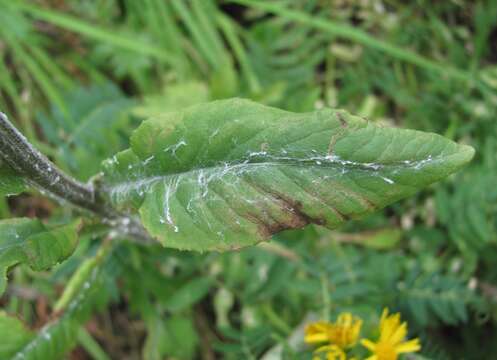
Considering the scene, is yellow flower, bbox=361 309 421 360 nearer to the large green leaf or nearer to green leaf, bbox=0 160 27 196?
the large green leaf

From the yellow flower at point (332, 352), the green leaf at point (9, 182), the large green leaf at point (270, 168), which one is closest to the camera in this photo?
the large green leaf at point (270, 168)

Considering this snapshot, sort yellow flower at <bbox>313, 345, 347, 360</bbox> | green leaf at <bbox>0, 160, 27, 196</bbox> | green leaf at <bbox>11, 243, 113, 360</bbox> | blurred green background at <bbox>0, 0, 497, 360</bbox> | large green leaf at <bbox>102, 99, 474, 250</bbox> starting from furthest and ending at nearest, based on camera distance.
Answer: blurred green background at <bbox>0, 0, 497, 360</bbox> → green leaf at <bbox>11, 243, 113, 360</bbox> → yellow flower at <bbox>313, 345, 347, 360</bbox> → green leaf at <bbox>0, 160, 27, 196</bbox> → large green leaf at <bbox>102, 99, 474, 250</bbox>

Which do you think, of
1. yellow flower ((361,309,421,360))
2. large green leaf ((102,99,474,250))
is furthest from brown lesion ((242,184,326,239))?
yellow flower ((361,309,421,360))

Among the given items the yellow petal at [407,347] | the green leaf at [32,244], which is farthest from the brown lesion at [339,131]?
the yellow petal at [407,347]

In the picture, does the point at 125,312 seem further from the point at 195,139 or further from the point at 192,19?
the point at 195,139

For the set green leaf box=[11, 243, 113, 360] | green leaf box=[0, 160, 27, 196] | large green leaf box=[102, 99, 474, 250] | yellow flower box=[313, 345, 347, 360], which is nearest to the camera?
large green leaf box=[102, 99, 474, 250]

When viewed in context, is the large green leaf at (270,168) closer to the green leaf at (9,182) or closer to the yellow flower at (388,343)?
the green leaf at (9,182)

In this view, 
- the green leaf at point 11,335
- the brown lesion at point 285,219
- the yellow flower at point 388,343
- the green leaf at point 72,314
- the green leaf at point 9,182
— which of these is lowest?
the yellow flower at point 388,343
